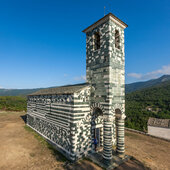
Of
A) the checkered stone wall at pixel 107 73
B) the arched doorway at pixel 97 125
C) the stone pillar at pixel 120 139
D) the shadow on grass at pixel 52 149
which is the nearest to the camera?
the checkered stone wall at pixel 107 73

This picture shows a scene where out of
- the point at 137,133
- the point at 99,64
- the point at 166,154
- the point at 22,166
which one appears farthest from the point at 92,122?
the point at 137,133

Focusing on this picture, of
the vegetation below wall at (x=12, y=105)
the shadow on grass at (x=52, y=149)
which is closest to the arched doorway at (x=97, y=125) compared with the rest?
the shadow on grass at (x=52, y=149)

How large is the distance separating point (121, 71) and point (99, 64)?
87.5 inches

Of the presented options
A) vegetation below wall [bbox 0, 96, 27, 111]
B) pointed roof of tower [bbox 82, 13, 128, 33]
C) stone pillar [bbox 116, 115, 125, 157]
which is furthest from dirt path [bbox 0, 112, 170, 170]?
vegetation below wall [bbox 0, 96, 27, 111]

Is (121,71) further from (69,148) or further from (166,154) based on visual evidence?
(166,154)

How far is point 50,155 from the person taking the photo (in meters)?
10.7

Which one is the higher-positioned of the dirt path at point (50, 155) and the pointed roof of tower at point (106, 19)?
the pointed roof of tower at point (106, 19)

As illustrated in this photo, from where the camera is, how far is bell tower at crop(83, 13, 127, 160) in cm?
943

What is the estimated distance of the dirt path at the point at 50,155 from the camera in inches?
358

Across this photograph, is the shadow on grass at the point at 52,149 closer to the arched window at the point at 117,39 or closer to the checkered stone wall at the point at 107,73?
the checkered stone wall at the point at 107,73

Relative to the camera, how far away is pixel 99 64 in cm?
1042

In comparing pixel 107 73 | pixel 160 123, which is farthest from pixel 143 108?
pixel 107 73

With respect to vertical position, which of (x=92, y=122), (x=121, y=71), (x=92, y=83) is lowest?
(x=92, y=122)

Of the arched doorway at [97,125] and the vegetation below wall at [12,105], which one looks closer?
the arched doorway at [97,125]
